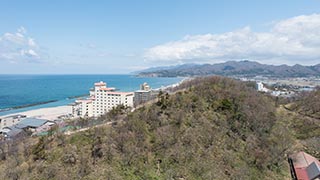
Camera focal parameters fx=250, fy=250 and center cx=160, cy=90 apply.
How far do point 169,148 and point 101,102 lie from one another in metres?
34.4

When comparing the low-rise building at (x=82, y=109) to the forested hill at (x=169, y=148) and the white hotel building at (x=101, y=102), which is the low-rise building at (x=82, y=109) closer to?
the white hotel building at (x=101, y=102)

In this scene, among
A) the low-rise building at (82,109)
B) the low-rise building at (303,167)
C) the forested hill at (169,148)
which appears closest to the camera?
the forested hill at (169,148)

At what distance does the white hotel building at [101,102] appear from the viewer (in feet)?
163

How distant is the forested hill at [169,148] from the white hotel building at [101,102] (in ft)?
80.3

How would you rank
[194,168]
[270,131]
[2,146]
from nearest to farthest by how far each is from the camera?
[194,168] → [2,146] → [270,131]

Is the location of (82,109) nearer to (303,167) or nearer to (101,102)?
(101,102)

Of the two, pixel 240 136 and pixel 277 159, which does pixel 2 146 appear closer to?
pixel 240 136

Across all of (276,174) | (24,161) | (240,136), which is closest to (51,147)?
(24,161)

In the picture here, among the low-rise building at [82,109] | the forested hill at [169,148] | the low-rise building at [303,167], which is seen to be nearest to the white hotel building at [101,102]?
the low-rise building at [82,109]

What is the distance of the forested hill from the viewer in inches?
670

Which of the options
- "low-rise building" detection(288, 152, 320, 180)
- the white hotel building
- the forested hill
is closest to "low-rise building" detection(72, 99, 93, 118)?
the white hotel building

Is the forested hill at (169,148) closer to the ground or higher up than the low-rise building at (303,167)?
higher up

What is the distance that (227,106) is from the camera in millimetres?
25734

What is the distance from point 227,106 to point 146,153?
36.3 feet
